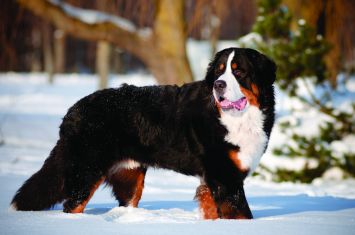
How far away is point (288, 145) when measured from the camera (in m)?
7.52

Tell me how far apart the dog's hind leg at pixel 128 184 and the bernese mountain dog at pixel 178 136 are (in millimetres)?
133

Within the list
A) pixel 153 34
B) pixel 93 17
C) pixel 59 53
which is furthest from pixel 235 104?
pixel 59 53

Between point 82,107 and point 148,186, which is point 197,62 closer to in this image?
point 148,186

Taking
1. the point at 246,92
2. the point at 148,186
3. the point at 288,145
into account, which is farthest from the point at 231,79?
the point at 288,145

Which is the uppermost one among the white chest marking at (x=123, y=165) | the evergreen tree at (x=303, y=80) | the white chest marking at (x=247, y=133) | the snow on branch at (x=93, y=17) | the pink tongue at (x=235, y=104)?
the snow on branch at (x=93, y=17)

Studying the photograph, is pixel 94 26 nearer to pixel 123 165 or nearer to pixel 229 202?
pixel 123 165

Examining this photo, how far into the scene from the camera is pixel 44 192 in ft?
14.3

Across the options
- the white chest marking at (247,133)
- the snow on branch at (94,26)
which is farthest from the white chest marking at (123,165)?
the snow on branch at (94,26)

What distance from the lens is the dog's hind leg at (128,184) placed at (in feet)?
15.2

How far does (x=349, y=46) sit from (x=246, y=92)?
5977 millimetres

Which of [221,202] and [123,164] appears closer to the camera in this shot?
[221,202]

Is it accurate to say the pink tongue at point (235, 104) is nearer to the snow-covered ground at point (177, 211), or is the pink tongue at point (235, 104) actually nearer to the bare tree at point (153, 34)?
the snow-covered ground at point (177, 211)

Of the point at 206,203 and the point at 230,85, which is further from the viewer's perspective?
the point at 206,203

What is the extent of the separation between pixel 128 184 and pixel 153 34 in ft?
16.6
